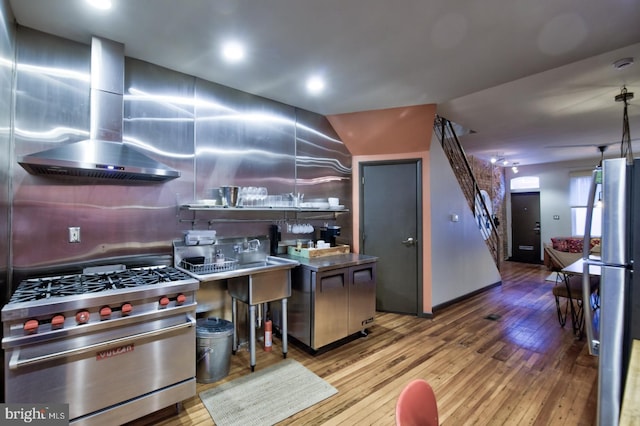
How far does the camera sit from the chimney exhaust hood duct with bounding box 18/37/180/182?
2.09 metres

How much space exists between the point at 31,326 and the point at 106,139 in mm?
1410

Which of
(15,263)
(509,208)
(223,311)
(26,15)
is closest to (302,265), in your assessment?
(223,311)

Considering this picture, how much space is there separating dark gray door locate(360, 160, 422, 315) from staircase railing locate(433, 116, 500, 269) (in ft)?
4.13

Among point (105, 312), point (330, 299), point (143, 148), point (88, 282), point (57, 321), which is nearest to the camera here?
point (57, 321)

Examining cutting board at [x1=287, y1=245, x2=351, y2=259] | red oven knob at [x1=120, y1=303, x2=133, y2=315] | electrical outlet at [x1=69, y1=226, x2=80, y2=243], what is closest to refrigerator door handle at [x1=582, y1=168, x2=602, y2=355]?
cutting board at [x1=287, y1=245, x2=351, y2=259]

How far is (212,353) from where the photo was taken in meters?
2.47

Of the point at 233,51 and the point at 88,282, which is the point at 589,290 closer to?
the point at 233,51

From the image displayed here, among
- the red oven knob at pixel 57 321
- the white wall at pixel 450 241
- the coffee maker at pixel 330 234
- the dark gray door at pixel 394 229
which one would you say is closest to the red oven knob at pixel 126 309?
the red oven knob at pixel 57 321

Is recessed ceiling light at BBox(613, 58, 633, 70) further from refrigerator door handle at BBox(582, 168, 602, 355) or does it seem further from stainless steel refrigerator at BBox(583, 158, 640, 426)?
stainless steel refrigerator at BBox(583, 158, 640, 426)

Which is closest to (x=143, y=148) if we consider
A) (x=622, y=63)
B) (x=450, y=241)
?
(x=450, y=241)

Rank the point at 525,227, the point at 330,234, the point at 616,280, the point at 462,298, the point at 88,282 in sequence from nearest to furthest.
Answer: the point at 616,280 < the point at 88,282 < the point at 330,234 < the point at 462,298 < the point at 525,227

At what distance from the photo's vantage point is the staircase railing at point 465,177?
195 inches

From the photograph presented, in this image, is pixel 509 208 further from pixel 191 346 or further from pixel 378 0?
pixel 191 346

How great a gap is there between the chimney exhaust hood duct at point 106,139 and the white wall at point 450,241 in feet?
11.2
